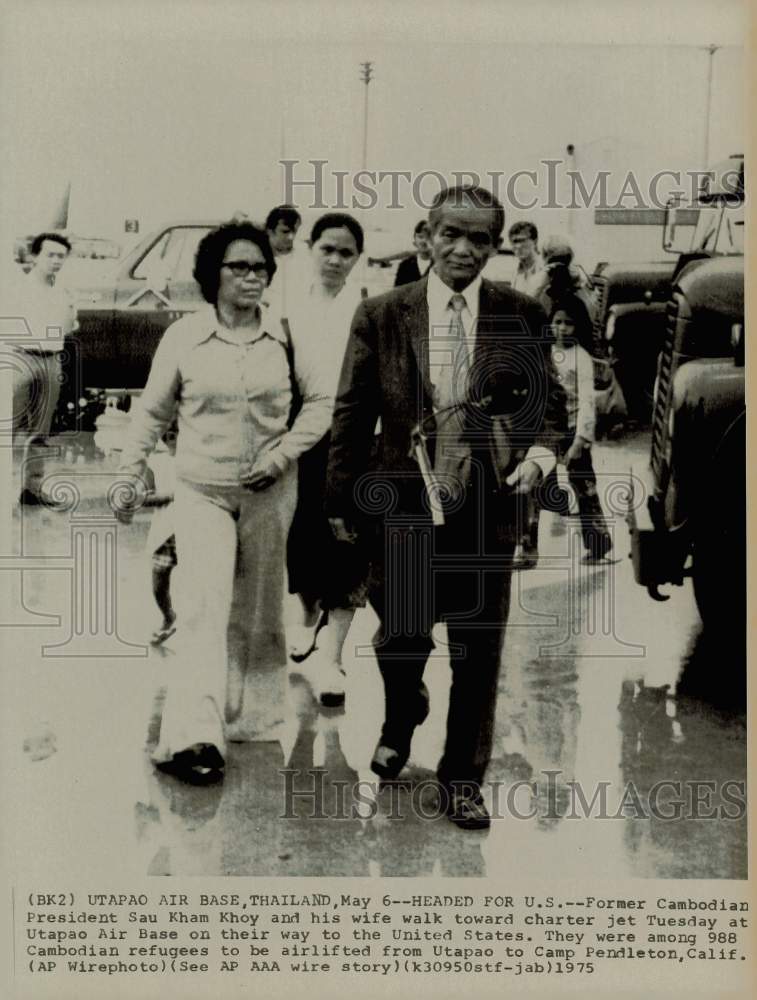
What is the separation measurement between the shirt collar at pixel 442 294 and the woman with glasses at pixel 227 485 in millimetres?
320

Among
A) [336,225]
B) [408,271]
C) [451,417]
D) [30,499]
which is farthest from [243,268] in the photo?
[30,499]

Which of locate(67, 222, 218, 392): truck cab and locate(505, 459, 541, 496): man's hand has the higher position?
locate(67, 222, 218, 392): truck cab

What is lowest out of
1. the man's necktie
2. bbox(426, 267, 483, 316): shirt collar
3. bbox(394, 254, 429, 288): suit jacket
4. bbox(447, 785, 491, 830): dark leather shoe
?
bbox(447, 785, 491, 830): dark leather shoe

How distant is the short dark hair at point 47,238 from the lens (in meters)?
2.92

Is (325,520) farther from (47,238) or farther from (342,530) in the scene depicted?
(47,238)

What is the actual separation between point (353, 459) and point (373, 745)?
71 centimetres

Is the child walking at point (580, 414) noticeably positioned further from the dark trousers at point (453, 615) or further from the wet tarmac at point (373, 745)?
the dark trousers at point (453, 615)

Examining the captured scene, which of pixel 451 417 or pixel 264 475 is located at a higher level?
pixel 451 417

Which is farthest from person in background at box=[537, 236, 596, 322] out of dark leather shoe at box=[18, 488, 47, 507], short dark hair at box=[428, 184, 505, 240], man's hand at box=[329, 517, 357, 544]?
dark leather shoe at box=[18, 488, 47, 507]

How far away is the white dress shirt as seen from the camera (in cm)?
290

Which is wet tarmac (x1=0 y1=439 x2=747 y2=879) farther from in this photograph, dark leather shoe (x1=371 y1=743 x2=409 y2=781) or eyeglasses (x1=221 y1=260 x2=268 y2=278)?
eyeglasses (x1=221 y1=260 x2=268 y2=278)

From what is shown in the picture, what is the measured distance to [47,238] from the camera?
2924mm

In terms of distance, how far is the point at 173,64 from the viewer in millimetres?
2898

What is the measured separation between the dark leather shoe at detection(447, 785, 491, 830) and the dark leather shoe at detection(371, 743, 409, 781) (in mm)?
135
